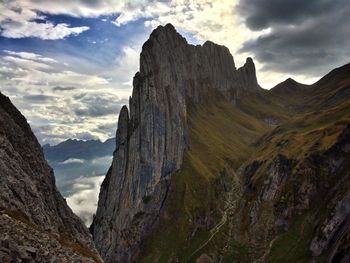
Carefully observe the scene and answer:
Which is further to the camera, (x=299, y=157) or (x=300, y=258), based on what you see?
(x=299, y=157)

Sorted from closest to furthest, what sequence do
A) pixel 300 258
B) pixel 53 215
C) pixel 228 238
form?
pixel 53 215 → pixel 300 258 → pixel 228 238

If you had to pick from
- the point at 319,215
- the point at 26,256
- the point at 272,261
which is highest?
the point at 26,256

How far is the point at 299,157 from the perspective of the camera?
19388 centimetres

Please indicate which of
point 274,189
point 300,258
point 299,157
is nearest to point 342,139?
point 299,157

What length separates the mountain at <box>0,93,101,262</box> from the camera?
42.2 meters

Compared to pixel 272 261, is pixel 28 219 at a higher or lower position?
higher

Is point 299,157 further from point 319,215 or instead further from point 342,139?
point 319,215

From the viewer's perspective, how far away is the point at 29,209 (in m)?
60.5


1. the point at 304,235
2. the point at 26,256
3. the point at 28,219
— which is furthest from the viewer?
the point at 304,235

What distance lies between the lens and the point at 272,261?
154m

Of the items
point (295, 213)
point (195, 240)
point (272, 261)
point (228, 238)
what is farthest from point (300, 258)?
point (195, 240)

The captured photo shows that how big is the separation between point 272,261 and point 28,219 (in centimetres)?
12047

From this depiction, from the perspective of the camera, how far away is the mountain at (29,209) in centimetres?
4225

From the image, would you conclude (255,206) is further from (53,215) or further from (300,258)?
(53,215)
